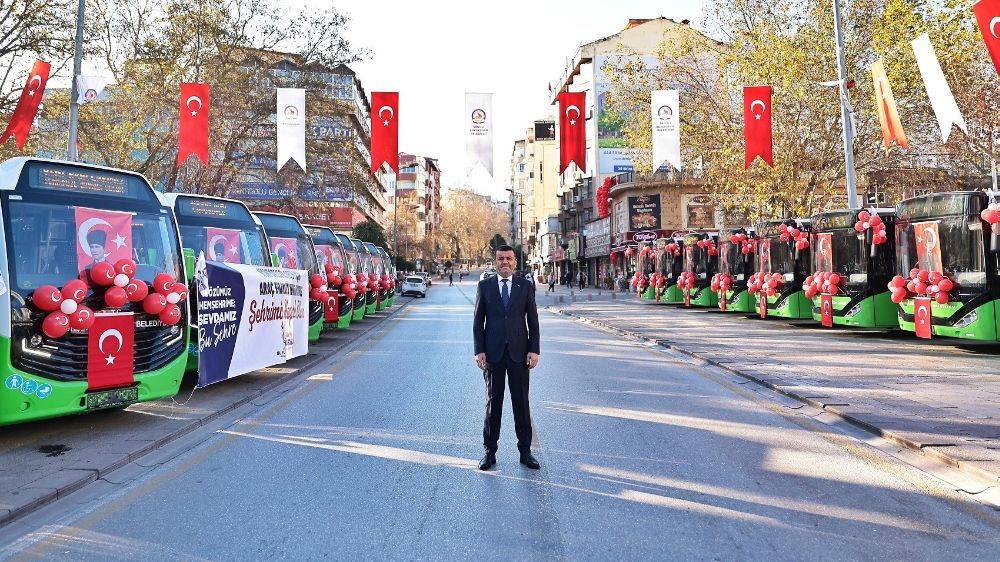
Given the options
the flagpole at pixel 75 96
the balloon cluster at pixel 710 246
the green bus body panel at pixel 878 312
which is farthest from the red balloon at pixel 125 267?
the balloon cluster at pixel 710 246

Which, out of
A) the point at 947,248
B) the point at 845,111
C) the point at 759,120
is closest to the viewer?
the point at 947,248

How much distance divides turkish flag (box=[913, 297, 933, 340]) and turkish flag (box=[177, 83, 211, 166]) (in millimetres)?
16354

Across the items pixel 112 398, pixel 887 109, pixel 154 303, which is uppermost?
pixel 887 109

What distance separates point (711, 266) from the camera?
27672 mm

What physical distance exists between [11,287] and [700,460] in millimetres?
6334

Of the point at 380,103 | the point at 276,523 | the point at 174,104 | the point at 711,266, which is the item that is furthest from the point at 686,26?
the point at 276,523

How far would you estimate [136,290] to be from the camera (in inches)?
290

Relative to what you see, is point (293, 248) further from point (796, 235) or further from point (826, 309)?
point (796, 235)

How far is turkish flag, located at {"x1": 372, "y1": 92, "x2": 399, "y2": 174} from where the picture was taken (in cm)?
1734

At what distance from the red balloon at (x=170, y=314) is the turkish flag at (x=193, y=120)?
433 inches

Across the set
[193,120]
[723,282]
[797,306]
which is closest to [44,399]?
[193,120]

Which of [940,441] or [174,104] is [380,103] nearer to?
[174,104]

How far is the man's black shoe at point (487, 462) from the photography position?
5.74m

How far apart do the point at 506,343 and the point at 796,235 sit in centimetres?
1641
